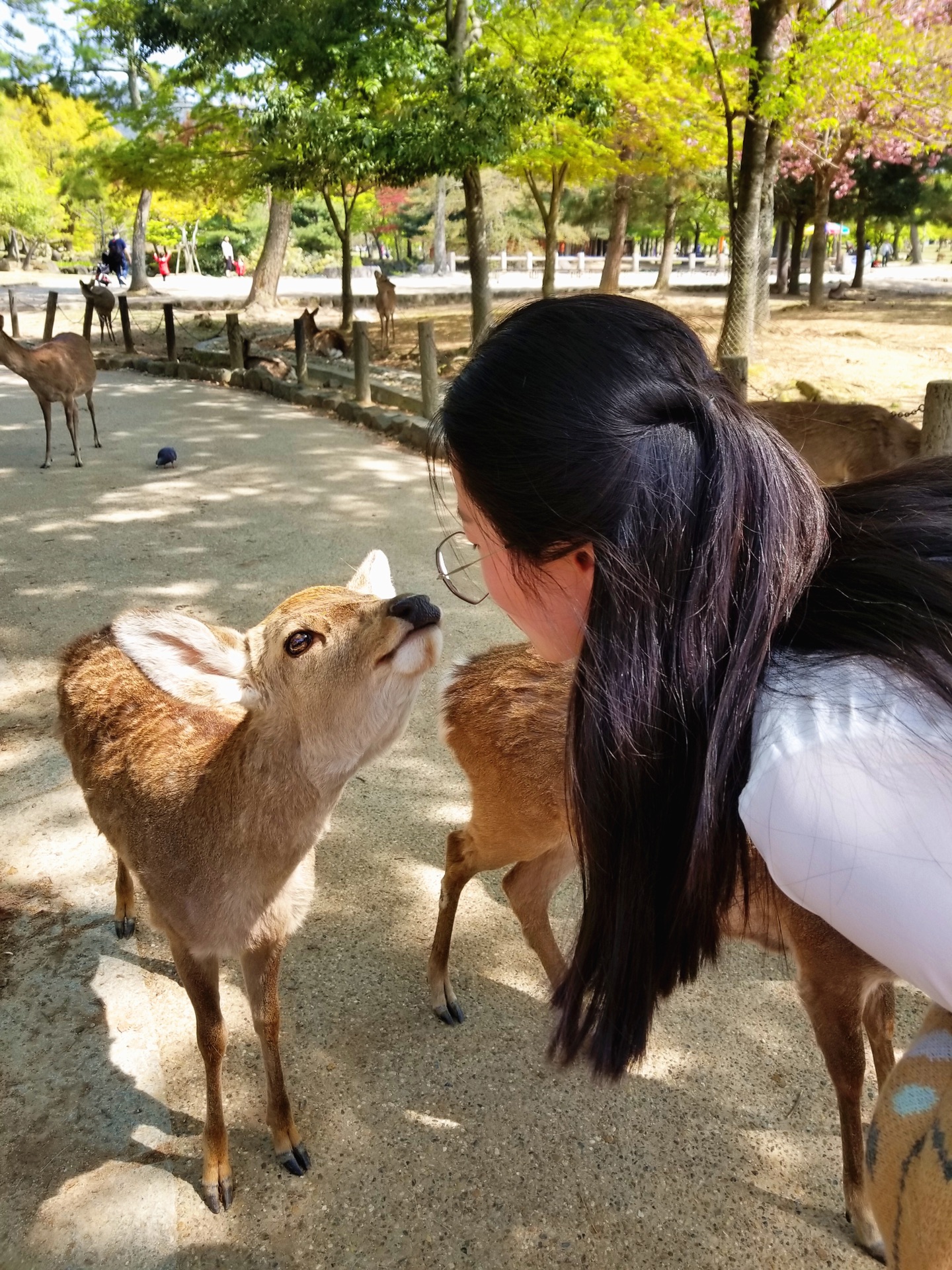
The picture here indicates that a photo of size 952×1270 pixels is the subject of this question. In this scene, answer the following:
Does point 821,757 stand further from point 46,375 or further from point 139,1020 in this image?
point 46,375

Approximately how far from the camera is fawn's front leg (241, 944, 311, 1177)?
6.50 ft

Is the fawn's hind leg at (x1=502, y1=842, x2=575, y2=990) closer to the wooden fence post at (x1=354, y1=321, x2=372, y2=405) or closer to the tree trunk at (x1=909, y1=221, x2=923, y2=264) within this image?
the wooden fence post at (x1=354, y1=321, x2=372, y2=405)

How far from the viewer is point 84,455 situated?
339 inches

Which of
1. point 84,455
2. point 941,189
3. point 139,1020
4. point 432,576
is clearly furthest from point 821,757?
point 941,189

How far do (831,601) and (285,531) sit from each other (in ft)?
18.1

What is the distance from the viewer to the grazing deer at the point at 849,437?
21.8 ft

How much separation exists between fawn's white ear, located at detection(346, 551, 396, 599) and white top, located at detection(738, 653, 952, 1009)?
55.2 inches

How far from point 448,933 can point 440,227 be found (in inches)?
1443

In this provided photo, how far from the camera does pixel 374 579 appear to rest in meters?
2.25

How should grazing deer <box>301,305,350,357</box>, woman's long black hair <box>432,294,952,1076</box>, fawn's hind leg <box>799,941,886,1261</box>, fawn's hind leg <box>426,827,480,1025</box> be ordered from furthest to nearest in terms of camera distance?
grazing deer <box>301,305,350,357</box>, fawn's hind leg <box>426,827,480,1025</box>, fawn's hind leg <box>799,941,886,1261</box>, woman's long black hair <box>432,294,952,1076</box>

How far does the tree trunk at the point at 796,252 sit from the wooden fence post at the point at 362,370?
1872 cm

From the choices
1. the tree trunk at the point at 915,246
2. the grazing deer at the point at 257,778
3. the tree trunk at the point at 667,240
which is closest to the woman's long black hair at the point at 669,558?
the grazing deer at the point at 257,778

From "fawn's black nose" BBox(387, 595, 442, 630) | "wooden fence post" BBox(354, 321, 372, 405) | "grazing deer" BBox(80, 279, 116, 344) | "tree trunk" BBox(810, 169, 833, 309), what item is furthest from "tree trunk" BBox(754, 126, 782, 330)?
"fawn's black nose" BBox(387, 595, 442, 630)

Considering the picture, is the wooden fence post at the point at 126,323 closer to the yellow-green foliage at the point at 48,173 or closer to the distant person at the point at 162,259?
the yellow-green foliage at the point at 48,173
